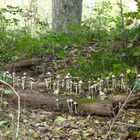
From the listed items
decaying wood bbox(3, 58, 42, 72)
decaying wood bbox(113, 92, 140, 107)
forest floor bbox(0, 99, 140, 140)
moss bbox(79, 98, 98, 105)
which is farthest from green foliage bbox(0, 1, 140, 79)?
forest floor bbox(0, 99, 140, 140)

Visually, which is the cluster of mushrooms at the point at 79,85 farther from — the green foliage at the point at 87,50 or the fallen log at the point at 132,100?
the fallen log at the point at 132,100

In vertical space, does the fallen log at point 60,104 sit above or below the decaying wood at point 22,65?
below

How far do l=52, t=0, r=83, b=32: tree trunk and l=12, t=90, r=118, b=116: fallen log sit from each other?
12.1 feet

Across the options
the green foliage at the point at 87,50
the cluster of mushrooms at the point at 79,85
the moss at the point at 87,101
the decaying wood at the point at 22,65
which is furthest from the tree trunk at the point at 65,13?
the moss at the point at 87,101

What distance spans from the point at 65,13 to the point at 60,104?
13.4 ft

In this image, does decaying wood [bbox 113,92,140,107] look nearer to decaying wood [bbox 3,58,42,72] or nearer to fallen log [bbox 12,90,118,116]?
fallen log [bbox 12,90,118,116]

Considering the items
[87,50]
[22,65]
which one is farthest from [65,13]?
[22,65]

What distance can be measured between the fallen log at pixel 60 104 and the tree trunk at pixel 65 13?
12.1ft

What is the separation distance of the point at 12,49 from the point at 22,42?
639mm

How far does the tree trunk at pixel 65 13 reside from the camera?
762 cm

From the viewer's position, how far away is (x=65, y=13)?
7707mm

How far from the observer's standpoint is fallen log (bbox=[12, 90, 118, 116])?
3.68 metres

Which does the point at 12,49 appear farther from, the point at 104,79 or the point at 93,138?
the point at 93,138

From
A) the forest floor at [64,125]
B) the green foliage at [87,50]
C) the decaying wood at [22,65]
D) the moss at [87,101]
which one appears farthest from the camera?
the decaying wood at [22,65]
